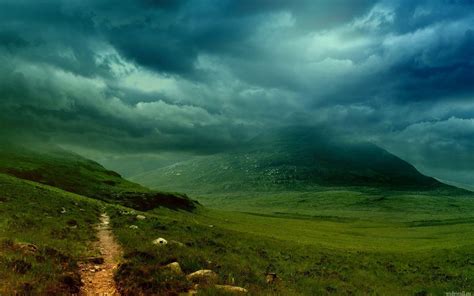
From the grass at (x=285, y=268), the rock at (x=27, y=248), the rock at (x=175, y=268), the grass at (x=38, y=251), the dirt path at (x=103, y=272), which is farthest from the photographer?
the rock at (x=27, y=248)

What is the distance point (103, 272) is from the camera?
18297 millimetres

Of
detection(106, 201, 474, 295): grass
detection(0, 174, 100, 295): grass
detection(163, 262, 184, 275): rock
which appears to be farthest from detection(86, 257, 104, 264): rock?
detection(163, 262, 184, 275): rock

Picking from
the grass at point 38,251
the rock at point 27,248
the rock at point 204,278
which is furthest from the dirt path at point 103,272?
the rock at point 204,278

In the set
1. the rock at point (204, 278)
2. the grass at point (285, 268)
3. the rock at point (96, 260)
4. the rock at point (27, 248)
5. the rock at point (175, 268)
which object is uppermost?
the rock at point (27, 248)

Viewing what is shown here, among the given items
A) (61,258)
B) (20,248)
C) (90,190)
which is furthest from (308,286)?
(90,190)

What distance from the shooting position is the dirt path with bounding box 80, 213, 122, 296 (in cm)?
1517

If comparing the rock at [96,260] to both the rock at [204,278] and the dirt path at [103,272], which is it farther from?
the rock at [204,278]

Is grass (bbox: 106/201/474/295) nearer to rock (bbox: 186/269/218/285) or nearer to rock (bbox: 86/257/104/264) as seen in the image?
rock (bbox: 186/269/218/285)

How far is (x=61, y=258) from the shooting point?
61.3 ft

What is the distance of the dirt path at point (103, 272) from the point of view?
49.8 ft

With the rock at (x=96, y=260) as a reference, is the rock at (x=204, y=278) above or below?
above

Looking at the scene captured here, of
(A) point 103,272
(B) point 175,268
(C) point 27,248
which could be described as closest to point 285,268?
(B) point 175,268

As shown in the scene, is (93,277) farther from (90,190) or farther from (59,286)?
(90,190)

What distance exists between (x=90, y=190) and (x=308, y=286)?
97.0 m
